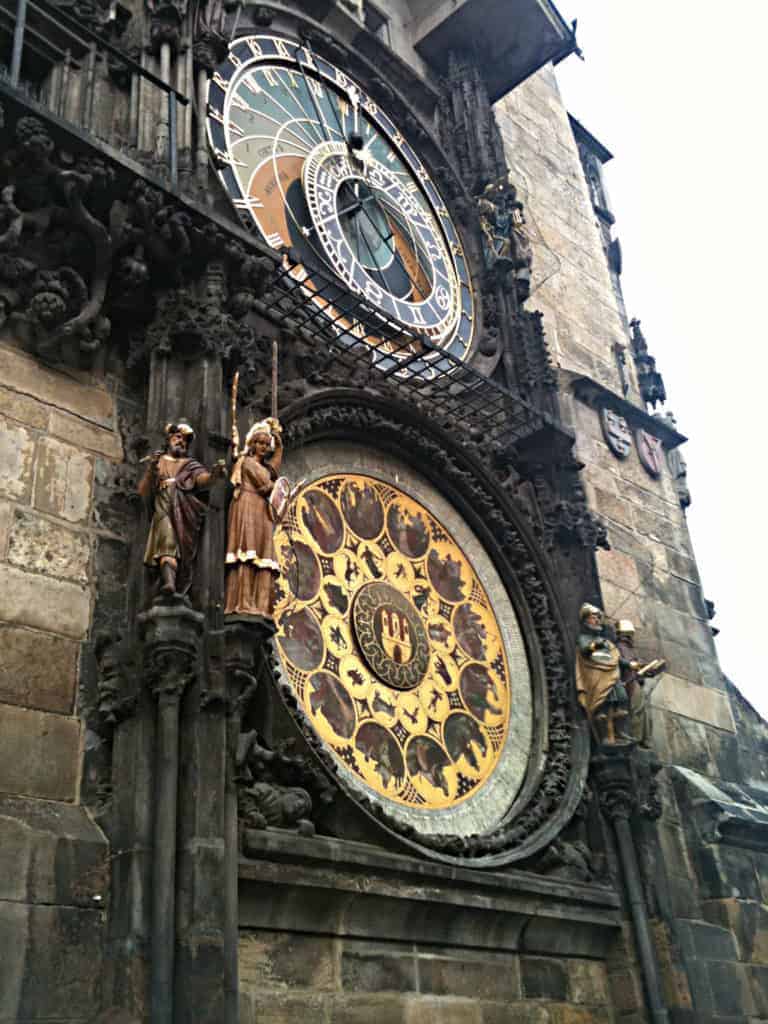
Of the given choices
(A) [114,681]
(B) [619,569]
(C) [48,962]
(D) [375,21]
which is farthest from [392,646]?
(D) [375,21]

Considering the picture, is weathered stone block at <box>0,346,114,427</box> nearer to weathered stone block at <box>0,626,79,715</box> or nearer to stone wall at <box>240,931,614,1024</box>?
weathered stone block at <box>0,626,79,715</box>

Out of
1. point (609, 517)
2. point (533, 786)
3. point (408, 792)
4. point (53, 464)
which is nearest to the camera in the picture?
point (53, 464)

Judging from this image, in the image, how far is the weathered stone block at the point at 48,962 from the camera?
458 cm

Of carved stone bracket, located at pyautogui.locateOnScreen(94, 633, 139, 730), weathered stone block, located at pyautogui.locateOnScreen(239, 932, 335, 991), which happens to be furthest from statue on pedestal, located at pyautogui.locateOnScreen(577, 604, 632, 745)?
carved stone bracket, located at pyautogui.locateOnScreen(94, 633, 139, 730)

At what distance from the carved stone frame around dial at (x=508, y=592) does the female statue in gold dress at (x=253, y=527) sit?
891 millimetres

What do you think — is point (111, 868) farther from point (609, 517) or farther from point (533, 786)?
point (609, 517)

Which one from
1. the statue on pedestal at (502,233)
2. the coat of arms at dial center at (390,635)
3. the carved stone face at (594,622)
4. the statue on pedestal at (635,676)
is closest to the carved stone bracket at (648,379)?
the statue on pedestal at (502,233)

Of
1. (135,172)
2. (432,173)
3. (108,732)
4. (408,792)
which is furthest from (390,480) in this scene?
(432,173)

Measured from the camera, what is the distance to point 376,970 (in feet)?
19.9

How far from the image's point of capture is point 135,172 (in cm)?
647

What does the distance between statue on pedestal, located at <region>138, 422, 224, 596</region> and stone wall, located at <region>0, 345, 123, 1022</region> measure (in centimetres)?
36

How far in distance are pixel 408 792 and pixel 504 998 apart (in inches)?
51.1

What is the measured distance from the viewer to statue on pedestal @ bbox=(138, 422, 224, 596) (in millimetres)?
5703

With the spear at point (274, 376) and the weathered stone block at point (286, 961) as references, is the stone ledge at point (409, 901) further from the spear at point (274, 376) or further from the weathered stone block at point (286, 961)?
the spear at point (274, 376)
